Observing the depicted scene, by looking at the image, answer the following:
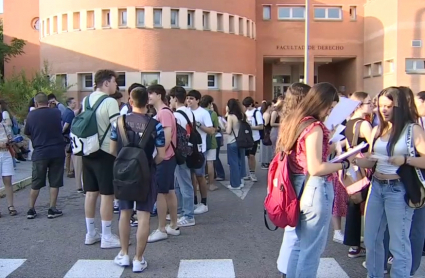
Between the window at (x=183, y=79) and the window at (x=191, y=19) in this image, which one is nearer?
the window at (x=191, y=19)

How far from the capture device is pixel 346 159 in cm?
373

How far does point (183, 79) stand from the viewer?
30.1m

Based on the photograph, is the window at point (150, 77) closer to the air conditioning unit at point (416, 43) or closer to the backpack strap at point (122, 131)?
the air conditioning unit at point (416, 43)

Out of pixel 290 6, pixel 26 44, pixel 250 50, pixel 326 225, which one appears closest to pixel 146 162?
pixel 326 225

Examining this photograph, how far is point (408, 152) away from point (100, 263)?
3.50 metres

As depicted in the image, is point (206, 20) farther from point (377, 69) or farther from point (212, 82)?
point (377, 69)

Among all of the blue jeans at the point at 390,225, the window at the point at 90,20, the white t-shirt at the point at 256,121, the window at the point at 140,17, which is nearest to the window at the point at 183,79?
the window at the point at 140,17

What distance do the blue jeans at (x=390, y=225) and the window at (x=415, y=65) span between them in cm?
2933

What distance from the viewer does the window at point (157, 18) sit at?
28.8 meters

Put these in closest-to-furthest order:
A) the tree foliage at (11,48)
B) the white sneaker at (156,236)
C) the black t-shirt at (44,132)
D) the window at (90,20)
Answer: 1. the white sneaker at (156,236)
2. the black t-shirt at (44,132)
3. the window at (90,20)
4. the tree foliage at (11,48)

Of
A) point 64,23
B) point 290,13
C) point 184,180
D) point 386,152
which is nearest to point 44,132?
point 184,180

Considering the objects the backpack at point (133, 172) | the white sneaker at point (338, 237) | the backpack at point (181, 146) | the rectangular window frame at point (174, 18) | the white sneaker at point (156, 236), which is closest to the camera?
the backpack at point (133, 172)

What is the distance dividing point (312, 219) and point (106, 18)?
27987 millimetres

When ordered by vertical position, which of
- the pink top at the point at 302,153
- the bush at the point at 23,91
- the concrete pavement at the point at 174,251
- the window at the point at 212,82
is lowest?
the concrete pavement at the point at 174,251
